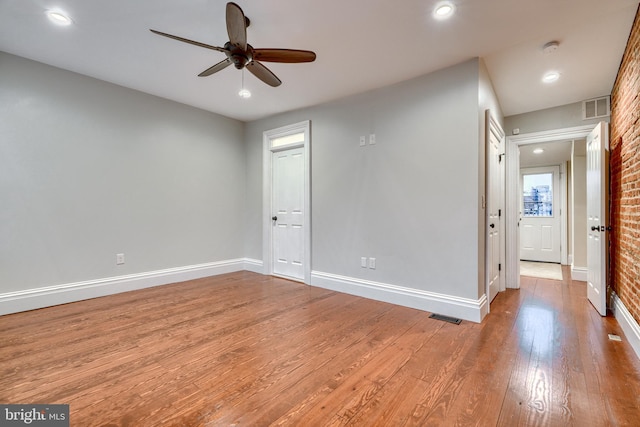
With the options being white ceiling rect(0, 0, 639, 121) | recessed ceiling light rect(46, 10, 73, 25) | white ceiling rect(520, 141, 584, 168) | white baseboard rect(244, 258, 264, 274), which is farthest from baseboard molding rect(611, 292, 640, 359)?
recessed ceiling light rect(46, 10, 73, 25)

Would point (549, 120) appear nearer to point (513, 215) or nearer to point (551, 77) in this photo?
point (551, 77)

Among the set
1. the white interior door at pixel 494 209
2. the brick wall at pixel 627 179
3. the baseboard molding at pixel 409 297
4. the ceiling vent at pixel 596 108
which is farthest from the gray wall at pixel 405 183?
the ceiling vent at pixel 596 108

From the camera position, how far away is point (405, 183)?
3197 millimetres

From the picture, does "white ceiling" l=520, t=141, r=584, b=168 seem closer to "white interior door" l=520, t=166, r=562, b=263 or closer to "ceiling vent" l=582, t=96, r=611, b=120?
"white interior door" l=520, t=166, r=562, b=263

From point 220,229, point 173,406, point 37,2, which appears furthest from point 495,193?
point 37,2

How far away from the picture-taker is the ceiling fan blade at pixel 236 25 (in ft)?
5.32

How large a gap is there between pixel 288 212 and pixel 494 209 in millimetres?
2818

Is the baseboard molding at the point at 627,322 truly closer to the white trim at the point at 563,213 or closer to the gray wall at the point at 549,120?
the gray wall at the point at 549,120

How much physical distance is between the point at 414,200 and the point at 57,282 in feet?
13.3

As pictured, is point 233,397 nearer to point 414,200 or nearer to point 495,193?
point 414,200

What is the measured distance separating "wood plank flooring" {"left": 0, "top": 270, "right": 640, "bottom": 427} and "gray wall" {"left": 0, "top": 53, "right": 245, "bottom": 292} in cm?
65

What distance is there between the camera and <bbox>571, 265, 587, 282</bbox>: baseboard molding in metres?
4.42

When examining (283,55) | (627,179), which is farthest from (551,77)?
(283,55)

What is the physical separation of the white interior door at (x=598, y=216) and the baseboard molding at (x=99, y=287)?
4328 millimetres
